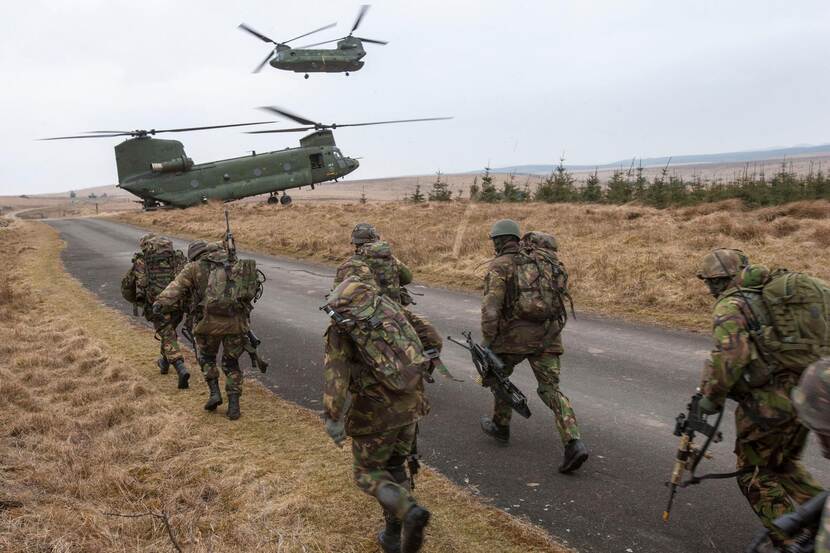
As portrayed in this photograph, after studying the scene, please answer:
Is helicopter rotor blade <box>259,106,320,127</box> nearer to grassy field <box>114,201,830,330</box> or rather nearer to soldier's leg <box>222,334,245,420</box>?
grassy field <box>114,201,830,330</box>

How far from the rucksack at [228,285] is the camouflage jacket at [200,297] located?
35mm

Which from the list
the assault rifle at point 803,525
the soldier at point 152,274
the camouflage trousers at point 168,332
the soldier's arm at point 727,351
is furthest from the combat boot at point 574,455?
the soldier at point 152,274

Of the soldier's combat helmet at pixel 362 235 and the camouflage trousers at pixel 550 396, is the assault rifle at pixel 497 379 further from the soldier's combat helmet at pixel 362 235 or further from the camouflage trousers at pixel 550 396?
the soldier's combat helmet at pixel 362 235

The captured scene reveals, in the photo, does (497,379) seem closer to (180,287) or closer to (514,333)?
(514,333)

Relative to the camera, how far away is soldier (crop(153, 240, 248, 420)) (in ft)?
21.1

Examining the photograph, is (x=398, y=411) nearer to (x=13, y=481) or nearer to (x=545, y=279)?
(x=545, y=279)

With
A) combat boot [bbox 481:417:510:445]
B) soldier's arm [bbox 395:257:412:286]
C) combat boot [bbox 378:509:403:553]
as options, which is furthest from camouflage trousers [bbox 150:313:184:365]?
combat boot [bbox 378:509:403:553]

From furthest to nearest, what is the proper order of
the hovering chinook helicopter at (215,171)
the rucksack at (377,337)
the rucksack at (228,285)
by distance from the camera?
1. the hovering chinook helicopter at (215,171)
2. the rucksack at (228,285)
3. the rucksack at (377,337)

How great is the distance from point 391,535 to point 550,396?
6.81ft

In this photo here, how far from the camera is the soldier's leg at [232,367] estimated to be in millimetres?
6559

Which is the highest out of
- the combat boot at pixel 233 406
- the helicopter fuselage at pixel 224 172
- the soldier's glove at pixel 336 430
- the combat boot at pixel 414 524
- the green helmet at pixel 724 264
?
the helicopter fuselage at pixel 224 172

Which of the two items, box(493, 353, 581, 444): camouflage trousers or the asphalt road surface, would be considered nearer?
the asphalt road surface

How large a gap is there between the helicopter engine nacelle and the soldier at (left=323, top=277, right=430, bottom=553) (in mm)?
31071

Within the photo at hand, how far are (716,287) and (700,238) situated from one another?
13645 mm
